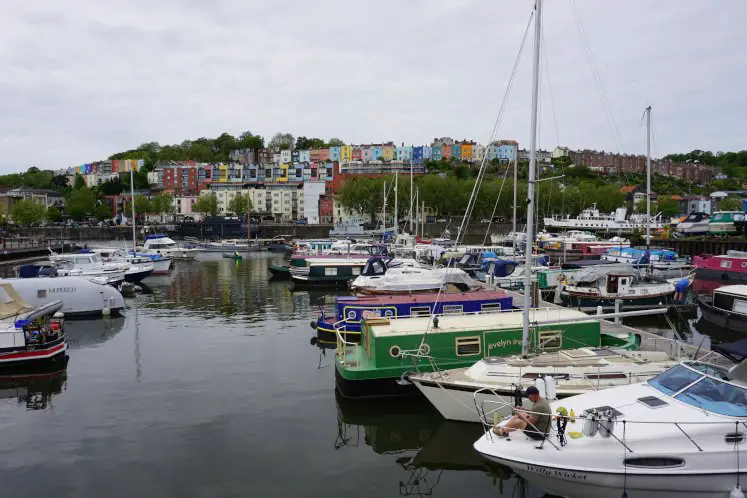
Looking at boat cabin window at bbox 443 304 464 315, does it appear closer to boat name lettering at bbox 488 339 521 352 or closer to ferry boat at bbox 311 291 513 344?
ferry boat at bbox 311 291 513 344

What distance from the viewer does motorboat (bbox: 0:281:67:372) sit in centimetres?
2097

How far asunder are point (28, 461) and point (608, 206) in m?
133

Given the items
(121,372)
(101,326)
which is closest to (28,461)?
(121,372)

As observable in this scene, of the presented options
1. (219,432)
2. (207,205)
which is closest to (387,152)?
(207,205)

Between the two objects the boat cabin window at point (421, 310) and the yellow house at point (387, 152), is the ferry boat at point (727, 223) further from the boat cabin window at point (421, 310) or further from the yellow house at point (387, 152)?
the yellow house at point (387, 152)

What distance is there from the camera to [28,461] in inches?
551

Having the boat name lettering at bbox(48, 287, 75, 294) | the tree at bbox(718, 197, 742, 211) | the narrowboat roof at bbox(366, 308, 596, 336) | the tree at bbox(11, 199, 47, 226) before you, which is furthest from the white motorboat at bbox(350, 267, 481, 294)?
the tree at bbox(11, 199, 47, 226)

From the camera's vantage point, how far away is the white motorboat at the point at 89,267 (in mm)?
43188

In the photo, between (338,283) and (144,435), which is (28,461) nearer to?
(144,435)

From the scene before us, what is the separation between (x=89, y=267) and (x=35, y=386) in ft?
90.3

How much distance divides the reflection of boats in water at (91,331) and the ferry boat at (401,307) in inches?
457

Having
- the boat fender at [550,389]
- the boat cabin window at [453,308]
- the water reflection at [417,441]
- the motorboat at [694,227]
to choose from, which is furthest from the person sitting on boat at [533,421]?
the motorboat at [694,227]

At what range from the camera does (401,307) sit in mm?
25047

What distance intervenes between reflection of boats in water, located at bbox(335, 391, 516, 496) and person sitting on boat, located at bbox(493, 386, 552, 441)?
2.30 meters
